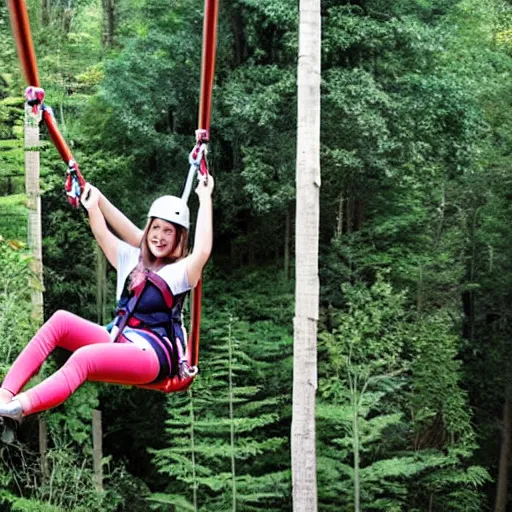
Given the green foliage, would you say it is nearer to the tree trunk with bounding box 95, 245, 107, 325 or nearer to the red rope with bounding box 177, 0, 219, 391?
the tree trunk with bounding box 95, 245, 107, 325

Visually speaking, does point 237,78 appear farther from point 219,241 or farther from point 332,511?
point 332,511

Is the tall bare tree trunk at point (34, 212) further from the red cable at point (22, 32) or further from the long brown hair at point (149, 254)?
the long brown hair at point (149, 254)

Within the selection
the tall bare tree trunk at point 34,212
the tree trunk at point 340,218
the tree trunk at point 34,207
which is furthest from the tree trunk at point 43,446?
the tree trunk at point 340,218

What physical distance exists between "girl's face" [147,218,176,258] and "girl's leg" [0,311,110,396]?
0.92 feet

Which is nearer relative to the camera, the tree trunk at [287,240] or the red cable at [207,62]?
the red cable at [207,62]

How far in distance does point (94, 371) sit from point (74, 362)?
0.08 metres

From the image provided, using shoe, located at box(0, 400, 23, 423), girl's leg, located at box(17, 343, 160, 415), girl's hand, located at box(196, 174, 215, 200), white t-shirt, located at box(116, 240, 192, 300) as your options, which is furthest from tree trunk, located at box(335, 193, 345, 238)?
shoe, located at box(0, 400, 23, 423)

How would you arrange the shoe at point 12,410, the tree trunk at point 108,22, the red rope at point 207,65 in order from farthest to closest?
1. the tree trunk at point 108,22
2. the red rope at point 207,65
3. the shoe at point 12,410

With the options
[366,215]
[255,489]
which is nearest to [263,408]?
[255,489]

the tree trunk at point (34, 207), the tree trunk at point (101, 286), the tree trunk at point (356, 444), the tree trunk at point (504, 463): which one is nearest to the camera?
the tree trunk at point (34, 207)

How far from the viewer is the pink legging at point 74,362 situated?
245 centimetres

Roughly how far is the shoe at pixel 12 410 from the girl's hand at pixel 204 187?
0.89 m

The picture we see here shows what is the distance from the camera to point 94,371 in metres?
2.59

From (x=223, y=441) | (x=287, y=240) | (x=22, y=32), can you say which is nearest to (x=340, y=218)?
(x=287, y=240)
